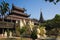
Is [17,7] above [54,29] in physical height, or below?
above

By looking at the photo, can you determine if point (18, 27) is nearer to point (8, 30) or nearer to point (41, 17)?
point (8, 30)

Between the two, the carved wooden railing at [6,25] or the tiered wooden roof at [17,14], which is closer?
the carved wooden railing at [6,25]

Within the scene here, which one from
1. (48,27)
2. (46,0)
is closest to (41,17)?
(48,27)

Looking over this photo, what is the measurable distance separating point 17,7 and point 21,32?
15.1m

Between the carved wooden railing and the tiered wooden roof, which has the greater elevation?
the tiered wooden roof

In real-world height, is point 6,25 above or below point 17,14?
below

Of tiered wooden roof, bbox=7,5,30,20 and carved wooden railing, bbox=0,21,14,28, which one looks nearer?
carved wooden railing, bbox=0,21,14,28

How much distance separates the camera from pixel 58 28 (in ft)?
150

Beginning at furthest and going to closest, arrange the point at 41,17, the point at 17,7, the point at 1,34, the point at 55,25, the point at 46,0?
the point at 41,17 → the point at 17,7 → the point at 55,25 → the point at 1,34 → the point at 46,0

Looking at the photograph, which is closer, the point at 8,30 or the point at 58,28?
the point at 8,30

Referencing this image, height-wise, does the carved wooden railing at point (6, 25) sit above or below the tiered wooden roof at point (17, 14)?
below

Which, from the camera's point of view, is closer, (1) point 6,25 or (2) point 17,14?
(1) point 6,25

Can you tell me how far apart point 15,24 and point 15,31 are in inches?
57.9

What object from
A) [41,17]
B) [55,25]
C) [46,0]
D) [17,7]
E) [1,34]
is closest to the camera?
[46,0]
